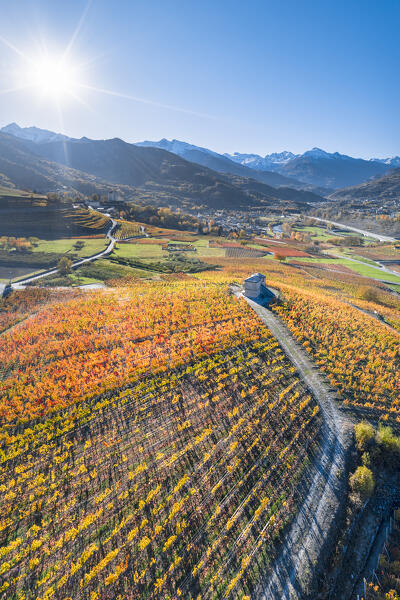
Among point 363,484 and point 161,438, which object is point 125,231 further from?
point 363,484

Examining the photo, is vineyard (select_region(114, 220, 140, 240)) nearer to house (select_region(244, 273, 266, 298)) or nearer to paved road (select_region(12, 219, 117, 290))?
paved road (select_region(12, 219, 117, 290))

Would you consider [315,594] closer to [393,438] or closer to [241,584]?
[241,584]

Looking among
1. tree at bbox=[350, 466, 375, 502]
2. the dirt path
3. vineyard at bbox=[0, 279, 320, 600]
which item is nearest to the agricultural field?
vineyard at bbox=[0, 279, 320, 600]

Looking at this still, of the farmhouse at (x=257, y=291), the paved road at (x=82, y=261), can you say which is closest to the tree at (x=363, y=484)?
the farmhouse at (x=257, y=291)

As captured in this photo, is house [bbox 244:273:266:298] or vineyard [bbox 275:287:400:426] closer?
vineyard [bbox 275:287:400:426]

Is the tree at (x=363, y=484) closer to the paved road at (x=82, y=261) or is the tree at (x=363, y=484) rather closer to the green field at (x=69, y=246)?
the paved road at (x=82, y=261)

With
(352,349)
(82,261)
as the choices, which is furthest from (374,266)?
(82,261)

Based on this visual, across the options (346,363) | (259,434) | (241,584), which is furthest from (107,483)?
(346,363)
